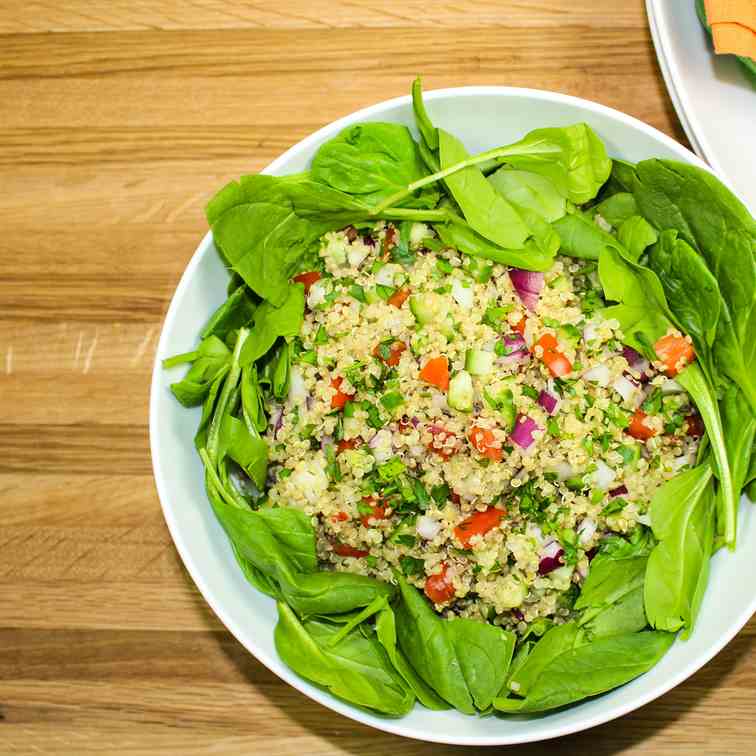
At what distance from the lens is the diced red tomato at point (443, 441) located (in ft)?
5.15

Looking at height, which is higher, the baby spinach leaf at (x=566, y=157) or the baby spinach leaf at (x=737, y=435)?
the baby spinach leaf at (x=566, y=157)

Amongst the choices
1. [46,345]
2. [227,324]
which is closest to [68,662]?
[46,345]

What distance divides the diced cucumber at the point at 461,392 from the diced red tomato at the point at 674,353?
30 cm

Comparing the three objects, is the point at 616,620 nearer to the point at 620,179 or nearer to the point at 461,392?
the point at 461,392

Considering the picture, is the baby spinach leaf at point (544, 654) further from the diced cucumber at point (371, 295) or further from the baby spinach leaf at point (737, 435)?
the diced cucumber at point (371, 295)

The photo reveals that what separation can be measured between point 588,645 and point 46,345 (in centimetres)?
117

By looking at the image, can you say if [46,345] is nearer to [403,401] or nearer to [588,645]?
[403,401]

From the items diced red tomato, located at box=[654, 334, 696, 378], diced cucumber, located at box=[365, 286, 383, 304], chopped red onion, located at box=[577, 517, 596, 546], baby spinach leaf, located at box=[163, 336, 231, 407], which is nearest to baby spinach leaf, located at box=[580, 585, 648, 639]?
chopped red onion, located at box=[577, 517, 596, 546]

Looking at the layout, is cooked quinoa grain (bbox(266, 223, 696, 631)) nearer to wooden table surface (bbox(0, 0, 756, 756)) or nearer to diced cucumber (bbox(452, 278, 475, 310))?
diced cucumber (bbox(452, 278, 475, 310))

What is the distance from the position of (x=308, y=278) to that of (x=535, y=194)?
38cm

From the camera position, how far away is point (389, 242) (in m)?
1.67

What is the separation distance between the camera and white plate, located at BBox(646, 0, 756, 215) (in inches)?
69.8

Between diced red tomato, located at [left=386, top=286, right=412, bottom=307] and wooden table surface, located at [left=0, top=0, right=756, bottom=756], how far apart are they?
0.50 meters

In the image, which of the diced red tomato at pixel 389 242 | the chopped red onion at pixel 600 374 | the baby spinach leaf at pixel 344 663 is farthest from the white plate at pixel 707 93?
the baby spinach leaf at pixel 344 663
